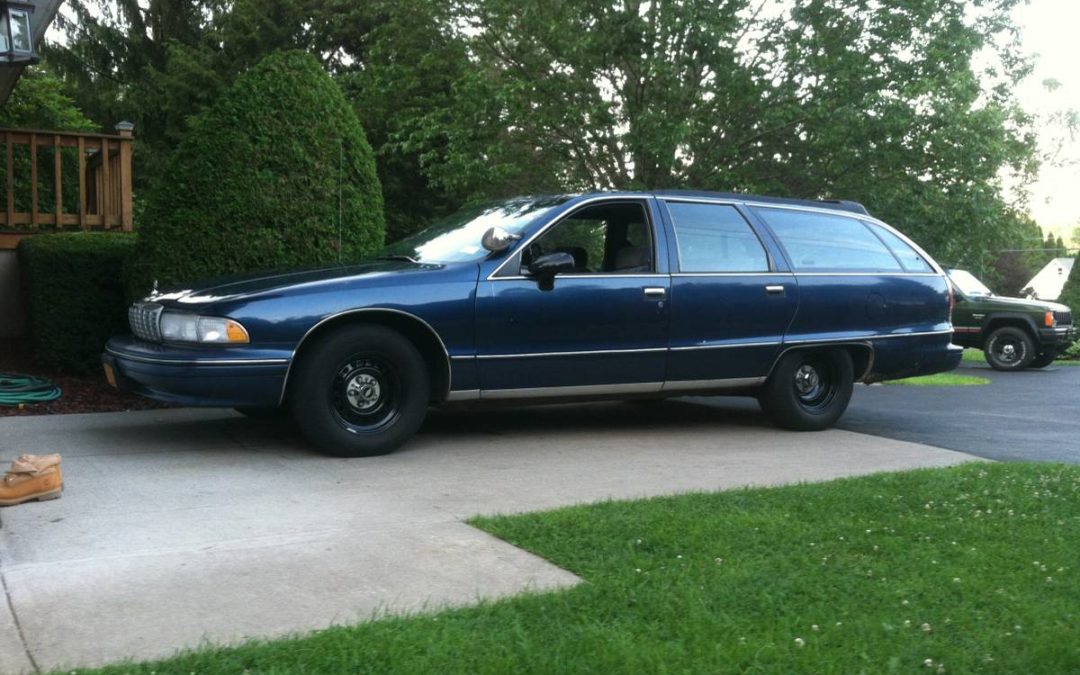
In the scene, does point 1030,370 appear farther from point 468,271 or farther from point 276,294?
point 276,294

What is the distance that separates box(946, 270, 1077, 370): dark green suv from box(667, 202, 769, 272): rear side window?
402 inches

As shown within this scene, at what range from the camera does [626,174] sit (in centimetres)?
1609

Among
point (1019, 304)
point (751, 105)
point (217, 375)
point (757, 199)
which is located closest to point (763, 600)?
point (217, 375)

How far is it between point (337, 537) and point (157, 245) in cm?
454

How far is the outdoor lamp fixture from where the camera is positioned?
604 cm

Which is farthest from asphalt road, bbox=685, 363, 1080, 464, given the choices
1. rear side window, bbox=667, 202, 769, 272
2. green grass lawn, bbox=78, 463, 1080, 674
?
green grass lawn, bbox=78, 463, 1080, 674

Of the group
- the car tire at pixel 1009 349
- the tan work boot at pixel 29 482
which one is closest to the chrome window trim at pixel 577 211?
the tan work boot at pixel 29 482

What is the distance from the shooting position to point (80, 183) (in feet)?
39.1

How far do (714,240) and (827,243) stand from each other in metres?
1.05

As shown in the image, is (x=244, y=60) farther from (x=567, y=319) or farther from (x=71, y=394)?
(x=567, y=319)

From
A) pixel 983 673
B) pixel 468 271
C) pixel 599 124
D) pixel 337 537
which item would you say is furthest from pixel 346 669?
pixel 599 124

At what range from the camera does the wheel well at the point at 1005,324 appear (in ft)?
56.5

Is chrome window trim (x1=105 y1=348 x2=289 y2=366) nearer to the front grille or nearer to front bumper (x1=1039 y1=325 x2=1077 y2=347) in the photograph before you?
the front grille

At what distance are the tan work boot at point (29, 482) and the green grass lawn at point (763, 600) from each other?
7.02 feet
